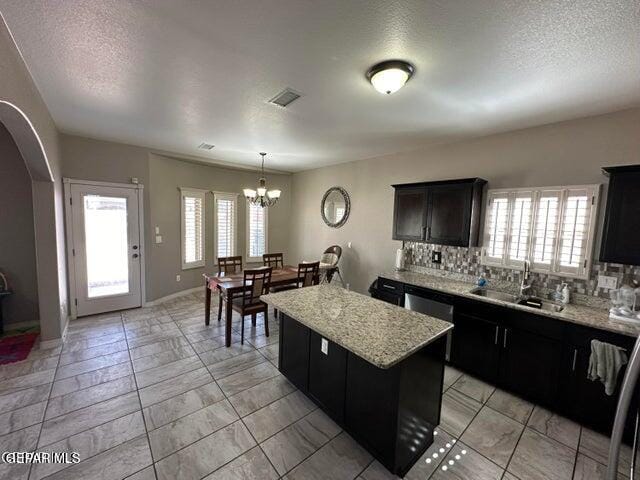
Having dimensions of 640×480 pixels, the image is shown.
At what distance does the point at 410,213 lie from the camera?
3.75 metres

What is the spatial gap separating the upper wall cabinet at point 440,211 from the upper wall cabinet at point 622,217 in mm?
1106

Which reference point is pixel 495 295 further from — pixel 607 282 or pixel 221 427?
pixel 221 427

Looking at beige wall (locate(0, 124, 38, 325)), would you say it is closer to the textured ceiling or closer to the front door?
the front door

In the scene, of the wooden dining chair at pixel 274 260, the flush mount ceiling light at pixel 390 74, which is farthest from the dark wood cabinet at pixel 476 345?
the wooden dining chair at pixel 274 260

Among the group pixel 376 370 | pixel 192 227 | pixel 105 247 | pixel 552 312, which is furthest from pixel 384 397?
pixel 192 227

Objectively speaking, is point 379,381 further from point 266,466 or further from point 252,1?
point 252,1

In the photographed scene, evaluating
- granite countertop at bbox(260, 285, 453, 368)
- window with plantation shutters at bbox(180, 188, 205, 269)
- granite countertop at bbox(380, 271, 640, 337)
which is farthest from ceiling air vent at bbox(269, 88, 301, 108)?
window with plantation shutters at bbox(180, 188, 205, 269)

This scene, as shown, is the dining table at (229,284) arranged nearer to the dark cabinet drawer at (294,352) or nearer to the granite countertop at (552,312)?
the dark cabinet drawer at (294,352)

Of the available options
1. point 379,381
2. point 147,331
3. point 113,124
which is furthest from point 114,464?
point 113,124

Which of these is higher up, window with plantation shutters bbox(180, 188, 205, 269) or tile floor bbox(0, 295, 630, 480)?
window with plantation shutters bbox(180, 188, 205, 269)

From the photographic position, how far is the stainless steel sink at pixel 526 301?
8.61 ft

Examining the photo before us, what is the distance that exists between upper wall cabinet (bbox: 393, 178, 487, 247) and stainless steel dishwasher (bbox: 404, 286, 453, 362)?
677 millimetres

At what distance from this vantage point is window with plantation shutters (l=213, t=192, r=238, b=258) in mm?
5703

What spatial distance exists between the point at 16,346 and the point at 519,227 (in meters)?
6.10
